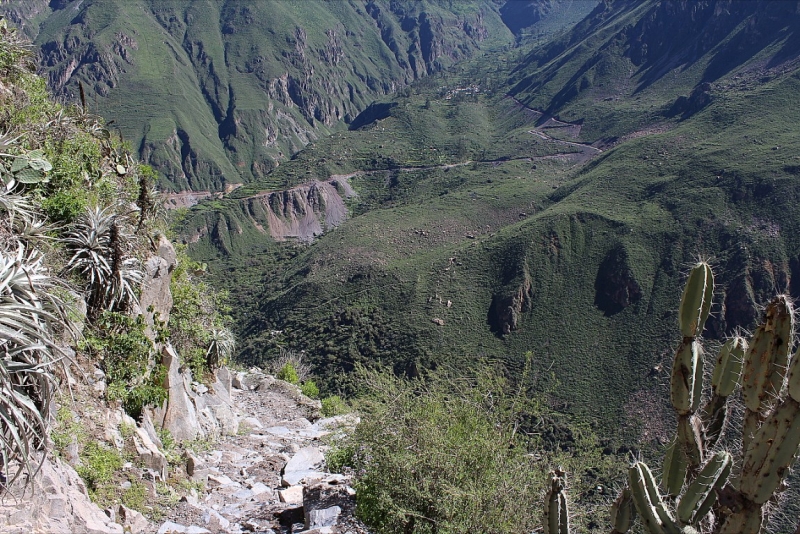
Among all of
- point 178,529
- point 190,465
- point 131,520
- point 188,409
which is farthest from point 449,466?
point 188,409

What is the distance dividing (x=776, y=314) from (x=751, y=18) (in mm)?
159313

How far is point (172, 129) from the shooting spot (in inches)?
7830

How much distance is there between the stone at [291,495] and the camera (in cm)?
1128

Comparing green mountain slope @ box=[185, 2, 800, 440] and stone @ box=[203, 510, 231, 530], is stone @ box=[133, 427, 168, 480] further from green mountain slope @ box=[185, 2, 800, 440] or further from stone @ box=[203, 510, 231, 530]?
green mountain slope @ box=[185, 2, 800, 440]

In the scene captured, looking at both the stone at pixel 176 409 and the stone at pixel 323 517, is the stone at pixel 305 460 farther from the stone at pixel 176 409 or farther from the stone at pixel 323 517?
the stone at pixel 323 517

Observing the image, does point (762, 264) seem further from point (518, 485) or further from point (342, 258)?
point (518, 485)

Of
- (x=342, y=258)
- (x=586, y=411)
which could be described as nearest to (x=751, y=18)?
(x=342, y=258)

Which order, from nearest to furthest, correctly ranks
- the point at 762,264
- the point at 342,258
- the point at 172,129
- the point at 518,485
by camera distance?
the point at 518,485 → the point at 762,264 → the point at 342,258 → the point at 172,129

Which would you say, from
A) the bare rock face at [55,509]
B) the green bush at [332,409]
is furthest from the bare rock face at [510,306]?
the bare rock face at [55,509]

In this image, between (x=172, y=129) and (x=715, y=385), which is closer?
(x=715, y=385)

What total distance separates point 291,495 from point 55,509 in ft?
18.7

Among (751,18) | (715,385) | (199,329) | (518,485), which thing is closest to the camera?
(715,385)

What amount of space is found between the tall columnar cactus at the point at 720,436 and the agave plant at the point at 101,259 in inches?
337

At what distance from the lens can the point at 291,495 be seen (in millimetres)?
11438
